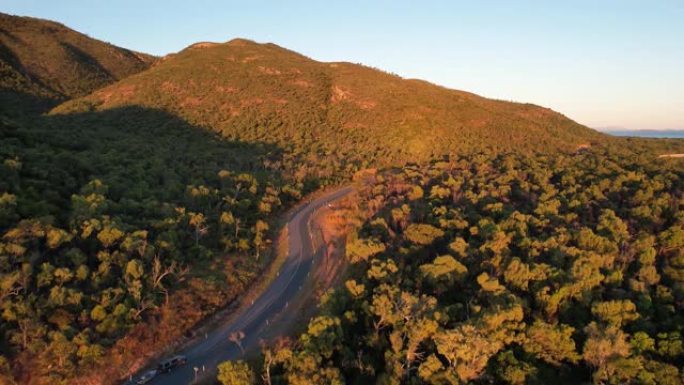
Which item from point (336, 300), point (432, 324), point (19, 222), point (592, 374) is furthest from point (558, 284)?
point (19, 222)

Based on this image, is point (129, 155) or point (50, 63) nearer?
point (129, 155)

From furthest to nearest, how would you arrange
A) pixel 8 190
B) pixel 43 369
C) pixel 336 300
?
1. pixel 8 190
2. pixel 336 300
3. pixel 43 369

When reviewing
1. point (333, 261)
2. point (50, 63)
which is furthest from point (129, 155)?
point (50, 63)

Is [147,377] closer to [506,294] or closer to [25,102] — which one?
[506,294]

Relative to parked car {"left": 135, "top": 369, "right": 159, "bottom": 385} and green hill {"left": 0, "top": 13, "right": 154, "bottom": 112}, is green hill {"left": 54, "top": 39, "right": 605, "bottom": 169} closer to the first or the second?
green hill {"left": 0, "top": 13, "right": 154, "bottom": 112}

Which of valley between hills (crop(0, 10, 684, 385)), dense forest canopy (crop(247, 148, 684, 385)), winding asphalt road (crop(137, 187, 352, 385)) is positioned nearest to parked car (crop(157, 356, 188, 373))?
winding asphalt road (crop(137, 187, 352, 385))

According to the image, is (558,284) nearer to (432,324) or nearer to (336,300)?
(432,324)
